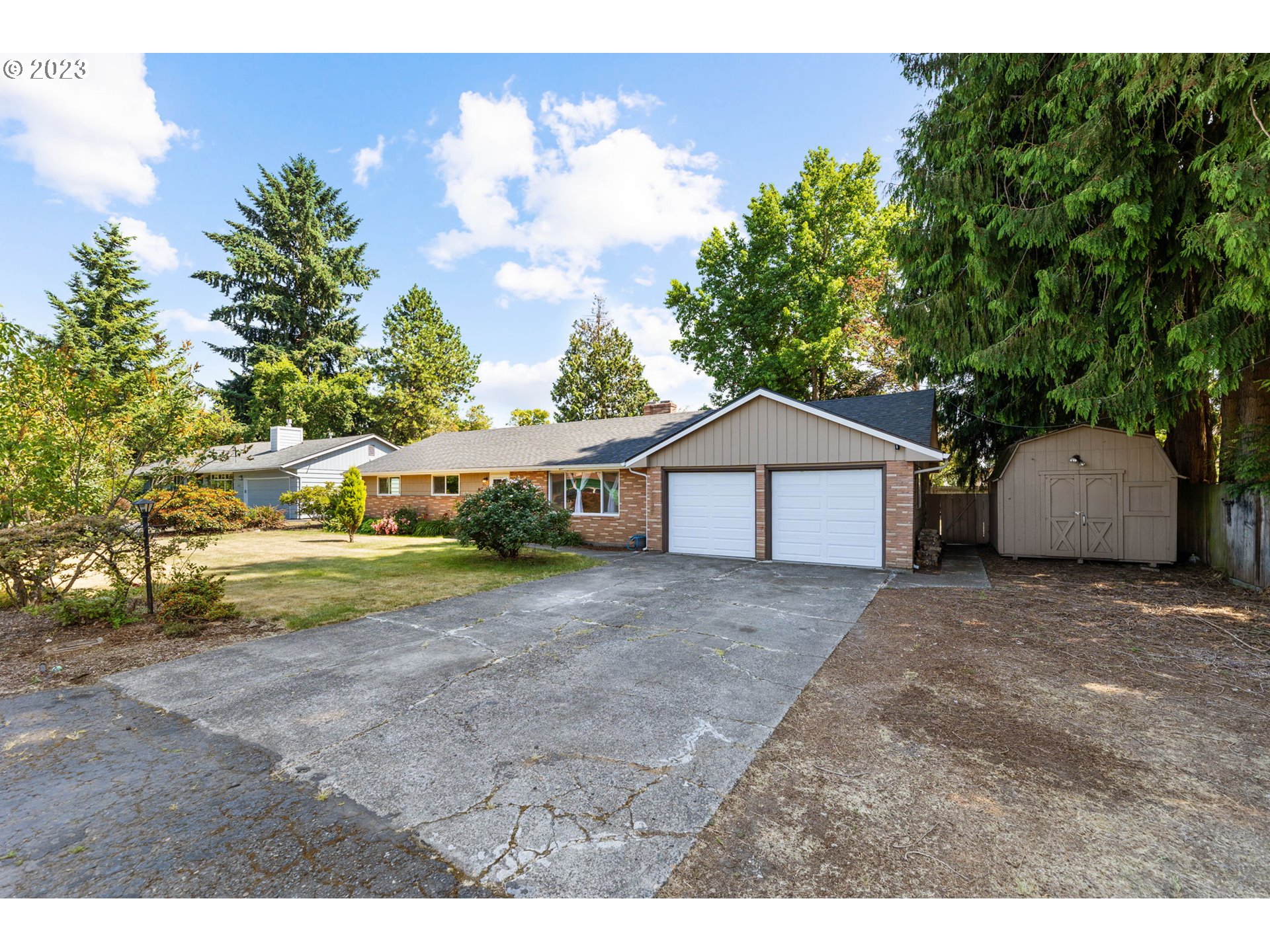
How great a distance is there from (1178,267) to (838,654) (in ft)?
24.4

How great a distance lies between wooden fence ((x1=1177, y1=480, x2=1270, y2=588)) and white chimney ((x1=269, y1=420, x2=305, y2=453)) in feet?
106

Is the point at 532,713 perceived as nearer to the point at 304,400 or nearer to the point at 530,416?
the point at 304,400

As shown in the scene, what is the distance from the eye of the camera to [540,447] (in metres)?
18.5

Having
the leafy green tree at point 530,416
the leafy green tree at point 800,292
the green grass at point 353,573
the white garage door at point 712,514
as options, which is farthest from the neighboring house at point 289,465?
the leafy green tree at point 800,292

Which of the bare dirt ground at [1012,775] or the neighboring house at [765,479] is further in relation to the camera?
the neighboring house at [765,479]

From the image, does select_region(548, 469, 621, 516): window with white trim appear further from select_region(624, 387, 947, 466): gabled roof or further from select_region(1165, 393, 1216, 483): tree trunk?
select_region(1165, 393, 1216, 483): tree trunk

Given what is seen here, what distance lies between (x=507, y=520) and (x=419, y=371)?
27203 mm

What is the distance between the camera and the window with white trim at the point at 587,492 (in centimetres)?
1565

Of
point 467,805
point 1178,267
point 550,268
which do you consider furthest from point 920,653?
point 550,268

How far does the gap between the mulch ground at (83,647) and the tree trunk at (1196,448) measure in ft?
60.2

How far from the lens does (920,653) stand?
548 centimetres

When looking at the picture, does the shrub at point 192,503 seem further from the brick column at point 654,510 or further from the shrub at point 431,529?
Result: the shrub at point 431,529

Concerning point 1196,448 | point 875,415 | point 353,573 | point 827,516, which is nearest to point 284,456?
point 353,573

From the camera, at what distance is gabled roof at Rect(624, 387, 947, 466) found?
1057 centimetres
